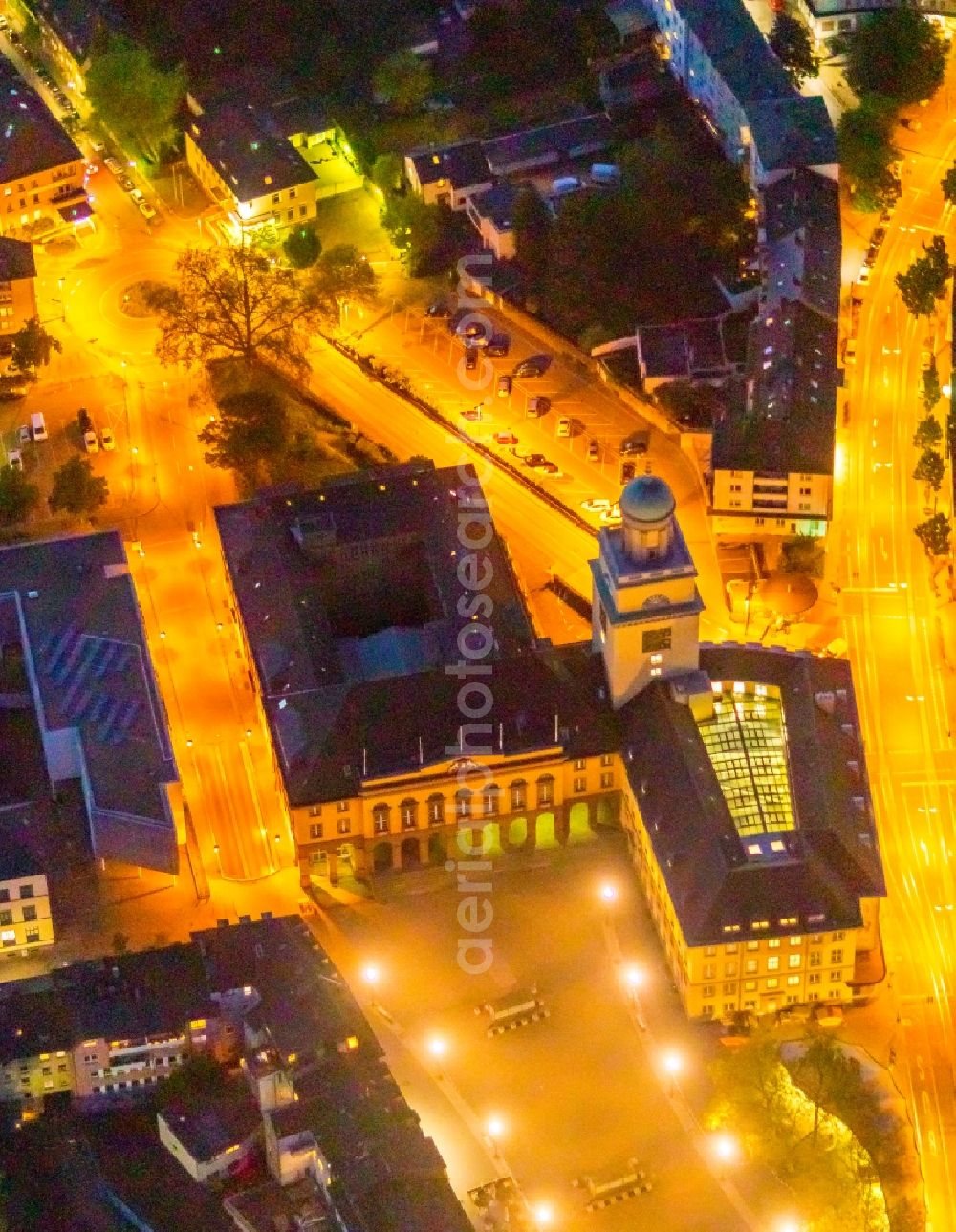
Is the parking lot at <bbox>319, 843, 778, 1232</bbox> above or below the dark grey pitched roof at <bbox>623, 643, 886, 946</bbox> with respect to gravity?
below

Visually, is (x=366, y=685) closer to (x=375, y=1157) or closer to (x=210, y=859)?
(x=210, y=859)


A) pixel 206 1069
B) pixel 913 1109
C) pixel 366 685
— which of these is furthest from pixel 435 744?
pixel 913 1109

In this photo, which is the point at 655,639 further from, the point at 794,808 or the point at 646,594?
the point at 794,808

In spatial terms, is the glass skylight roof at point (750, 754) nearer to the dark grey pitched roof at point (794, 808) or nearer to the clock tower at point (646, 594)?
the dark grey pitched roof at point (794, 808)

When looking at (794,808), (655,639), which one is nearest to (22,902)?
(655,639)

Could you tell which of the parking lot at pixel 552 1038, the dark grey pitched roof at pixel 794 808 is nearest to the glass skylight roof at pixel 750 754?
the dark grey pitched roof at pixel 794 808

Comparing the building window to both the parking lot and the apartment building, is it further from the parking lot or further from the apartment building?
the apartment building

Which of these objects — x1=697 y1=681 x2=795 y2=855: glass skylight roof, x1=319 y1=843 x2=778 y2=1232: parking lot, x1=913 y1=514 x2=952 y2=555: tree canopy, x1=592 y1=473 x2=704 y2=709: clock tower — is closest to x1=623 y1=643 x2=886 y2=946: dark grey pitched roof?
x1=697 y1=681 x2=795 y2=855: glass skylight roof
